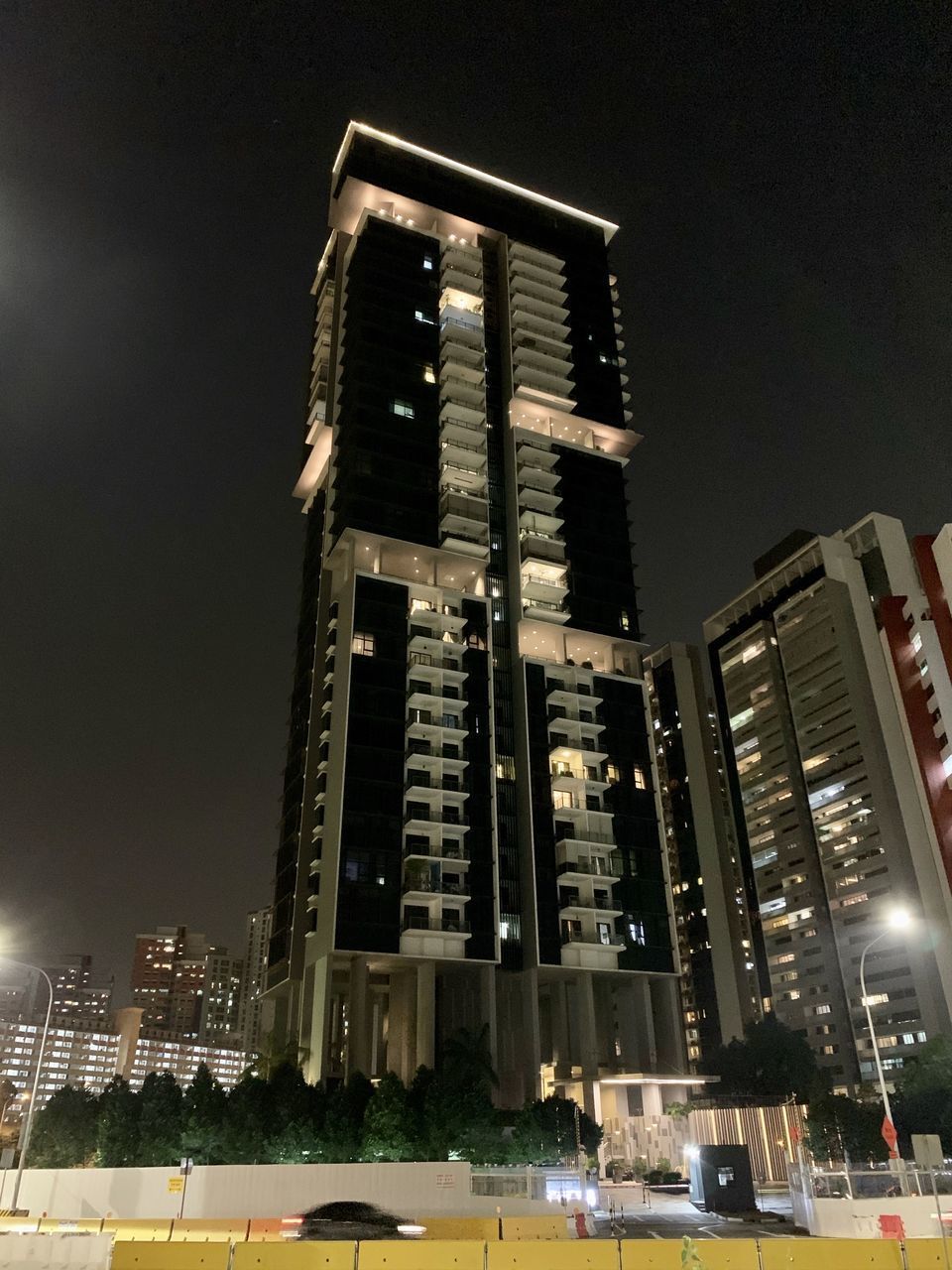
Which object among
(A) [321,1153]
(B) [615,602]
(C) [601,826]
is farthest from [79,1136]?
(B) [615,602]

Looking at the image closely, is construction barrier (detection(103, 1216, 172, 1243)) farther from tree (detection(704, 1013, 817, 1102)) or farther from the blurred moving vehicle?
tree (detection(704, 1013, 817, 1102))

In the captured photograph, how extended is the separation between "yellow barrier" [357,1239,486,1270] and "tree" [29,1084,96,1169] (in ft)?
166

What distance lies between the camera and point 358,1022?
7106cm

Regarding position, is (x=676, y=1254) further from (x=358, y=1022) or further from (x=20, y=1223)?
(x=358, y=1022)

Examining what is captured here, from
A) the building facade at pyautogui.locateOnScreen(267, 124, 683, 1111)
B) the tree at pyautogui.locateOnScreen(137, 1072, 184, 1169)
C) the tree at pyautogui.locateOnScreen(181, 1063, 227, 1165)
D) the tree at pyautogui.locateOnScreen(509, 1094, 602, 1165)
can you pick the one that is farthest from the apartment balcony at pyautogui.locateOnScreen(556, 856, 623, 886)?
the tree at pyautogui.locateOnScreen(137, 1072, 184, 1169)

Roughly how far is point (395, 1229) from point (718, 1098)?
201ft

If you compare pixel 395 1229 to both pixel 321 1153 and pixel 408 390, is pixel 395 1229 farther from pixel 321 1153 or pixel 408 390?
pixel 408 390

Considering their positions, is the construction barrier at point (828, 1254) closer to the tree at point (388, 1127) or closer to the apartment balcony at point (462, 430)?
the tree at point (388, 1127)

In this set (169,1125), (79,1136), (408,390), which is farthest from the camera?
(408,390)

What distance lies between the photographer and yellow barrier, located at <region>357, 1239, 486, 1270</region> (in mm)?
18125

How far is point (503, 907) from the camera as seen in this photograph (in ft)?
259

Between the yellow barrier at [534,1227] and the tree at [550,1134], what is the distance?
3550cm

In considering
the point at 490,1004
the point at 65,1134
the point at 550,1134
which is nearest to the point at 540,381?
the point at 490,1004

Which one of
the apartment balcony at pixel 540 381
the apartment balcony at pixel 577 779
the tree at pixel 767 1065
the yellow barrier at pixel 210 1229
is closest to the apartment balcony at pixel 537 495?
the apartment balcony at pixel 540 381
